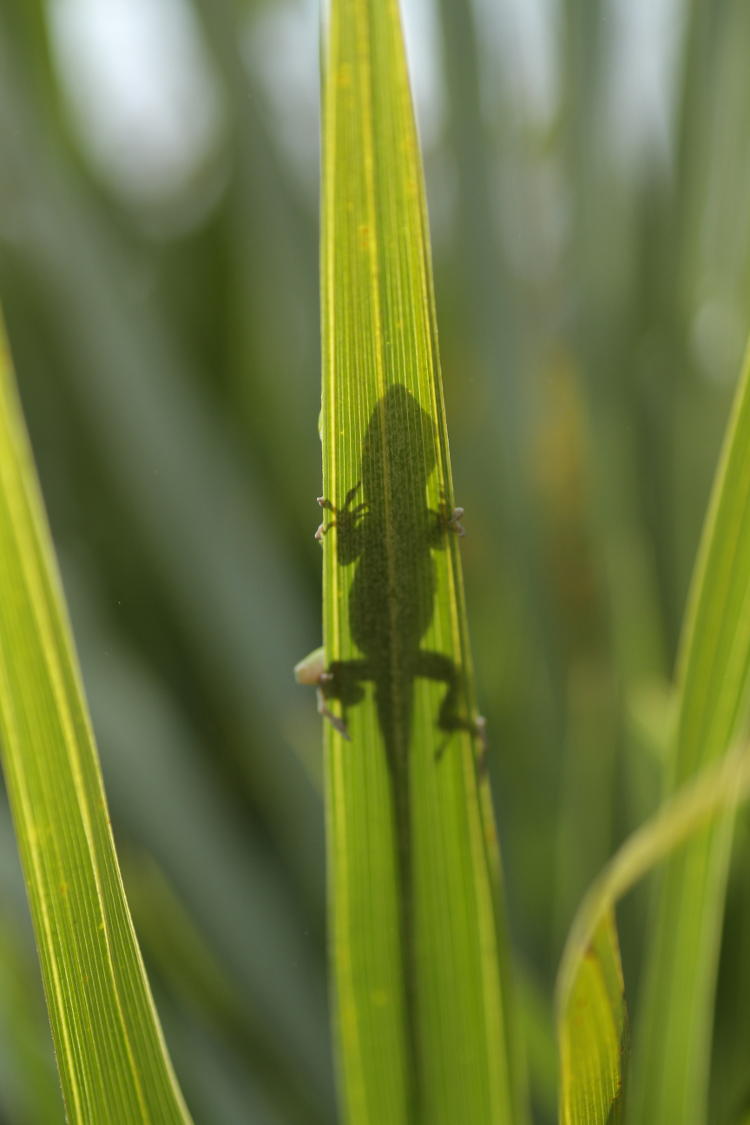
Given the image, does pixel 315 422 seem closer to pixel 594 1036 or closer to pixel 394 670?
pixel 394 670

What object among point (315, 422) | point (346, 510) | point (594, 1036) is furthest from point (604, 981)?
point (315, 422)

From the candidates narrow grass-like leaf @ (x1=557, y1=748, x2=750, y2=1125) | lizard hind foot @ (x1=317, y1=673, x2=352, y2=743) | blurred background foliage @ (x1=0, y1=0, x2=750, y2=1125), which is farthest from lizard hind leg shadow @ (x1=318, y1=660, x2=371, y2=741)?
blurred background foliage @ (x1=0, y1=0, x2=750, y2=1125)

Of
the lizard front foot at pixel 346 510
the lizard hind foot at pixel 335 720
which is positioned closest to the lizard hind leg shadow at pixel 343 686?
the lizard hind foot at pixel 335 720

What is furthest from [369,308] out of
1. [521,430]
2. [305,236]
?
[305,236]

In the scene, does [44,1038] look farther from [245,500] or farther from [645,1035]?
[245,500]

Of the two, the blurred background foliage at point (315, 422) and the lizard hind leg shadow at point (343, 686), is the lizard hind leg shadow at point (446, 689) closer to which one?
the lizard hind leg shadow at point (343, 686)

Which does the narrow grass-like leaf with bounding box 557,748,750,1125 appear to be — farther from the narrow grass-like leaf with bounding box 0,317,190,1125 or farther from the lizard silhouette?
the narrow grass-like leaf with bounding box 0,317,190,1125
